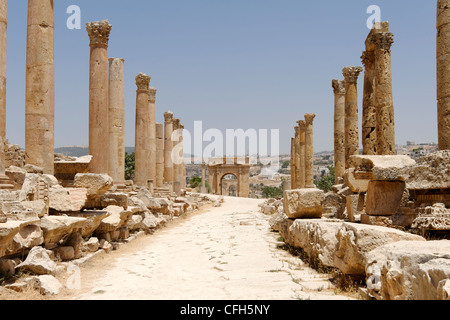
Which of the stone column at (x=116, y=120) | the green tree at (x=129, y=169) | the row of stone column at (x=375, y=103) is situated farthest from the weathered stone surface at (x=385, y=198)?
the green tree at (x=129, y=169)

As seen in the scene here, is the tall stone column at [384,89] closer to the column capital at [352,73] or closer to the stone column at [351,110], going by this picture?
the stone column at [351,110]

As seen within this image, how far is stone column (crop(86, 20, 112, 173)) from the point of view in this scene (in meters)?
14.8

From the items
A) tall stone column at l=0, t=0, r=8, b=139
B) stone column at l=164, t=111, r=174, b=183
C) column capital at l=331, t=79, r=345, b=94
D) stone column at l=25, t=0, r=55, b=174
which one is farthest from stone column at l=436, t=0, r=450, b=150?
stone column at l=164, t=111, r=174, b=183

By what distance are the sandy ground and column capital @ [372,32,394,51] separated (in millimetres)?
6875

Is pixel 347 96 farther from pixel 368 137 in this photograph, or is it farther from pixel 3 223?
pixel 3 223

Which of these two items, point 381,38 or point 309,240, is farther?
point 381,38

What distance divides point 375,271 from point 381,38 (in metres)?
10.7

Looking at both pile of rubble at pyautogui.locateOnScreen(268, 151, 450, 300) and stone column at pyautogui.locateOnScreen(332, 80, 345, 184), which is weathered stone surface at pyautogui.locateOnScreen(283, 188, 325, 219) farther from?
stone column at pyautogui.locateOnScreen(332, 80, 345, 184)

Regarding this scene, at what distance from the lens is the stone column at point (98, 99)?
14820mm

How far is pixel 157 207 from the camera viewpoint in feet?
53.8

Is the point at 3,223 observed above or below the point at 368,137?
below

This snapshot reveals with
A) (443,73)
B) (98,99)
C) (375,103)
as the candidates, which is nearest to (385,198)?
(443,73)

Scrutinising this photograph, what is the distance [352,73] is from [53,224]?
16060mm
